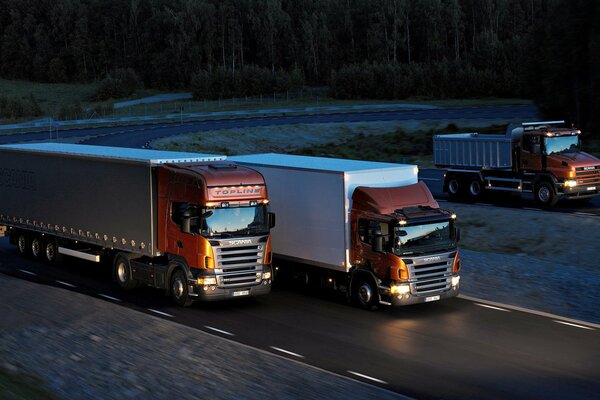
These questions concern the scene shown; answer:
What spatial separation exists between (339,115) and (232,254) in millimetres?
80434

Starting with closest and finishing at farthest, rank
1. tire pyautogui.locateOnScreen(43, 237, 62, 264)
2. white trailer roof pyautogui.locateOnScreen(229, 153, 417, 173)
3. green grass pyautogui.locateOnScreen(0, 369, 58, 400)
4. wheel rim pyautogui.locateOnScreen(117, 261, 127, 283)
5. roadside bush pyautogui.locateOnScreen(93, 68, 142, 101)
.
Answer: green grass pyautogui.locateOnScreen(0, 369, 58, 400), white trailer roof pyautogui.locateOnScreen(229, 153, 417, 173), wheel rim pyautogui.locateOnScreen(117, 261, 127, 283), tire pyautogui.locateOnScreen(43, 237, 62, 264), roadside bush pyautogui.locateOnScreen(93, 68, 142, 101)

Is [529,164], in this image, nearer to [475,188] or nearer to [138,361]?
[475,188]

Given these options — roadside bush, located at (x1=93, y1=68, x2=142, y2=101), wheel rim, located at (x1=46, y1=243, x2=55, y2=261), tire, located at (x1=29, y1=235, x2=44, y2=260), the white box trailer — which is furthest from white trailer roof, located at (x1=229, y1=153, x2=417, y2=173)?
roadside bush, located at (x1=93, y1=68, x2=142, y2=101)

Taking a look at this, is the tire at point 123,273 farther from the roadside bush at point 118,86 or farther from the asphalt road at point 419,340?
the roadside bush at point 118,86

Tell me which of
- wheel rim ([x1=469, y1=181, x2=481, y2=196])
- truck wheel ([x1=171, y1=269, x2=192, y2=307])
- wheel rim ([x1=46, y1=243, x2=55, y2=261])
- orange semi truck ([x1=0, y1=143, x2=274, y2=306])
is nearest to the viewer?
orange semi truck ([x1=0, y1=143, x2=274, y2=306])

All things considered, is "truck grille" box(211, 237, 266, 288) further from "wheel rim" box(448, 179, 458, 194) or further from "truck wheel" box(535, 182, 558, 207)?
"wheel rim" box(448, 179, 458, 194)

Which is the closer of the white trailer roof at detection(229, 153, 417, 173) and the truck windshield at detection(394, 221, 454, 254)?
the truck windshield at detection(394, 221, 454, 254)

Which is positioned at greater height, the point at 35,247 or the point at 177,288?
the point at 35,247

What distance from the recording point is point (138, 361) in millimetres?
17062

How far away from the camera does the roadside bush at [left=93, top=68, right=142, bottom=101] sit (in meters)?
146

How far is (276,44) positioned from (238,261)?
138 meters

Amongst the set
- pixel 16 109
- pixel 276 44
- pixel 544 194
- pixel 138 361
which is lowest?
pixel 138 361

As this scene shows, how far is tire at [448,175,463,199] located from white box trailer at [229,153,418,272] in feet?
65.2

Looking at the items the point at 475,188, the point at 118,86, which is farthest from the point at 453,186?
the point at 118,86
